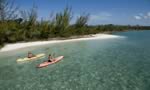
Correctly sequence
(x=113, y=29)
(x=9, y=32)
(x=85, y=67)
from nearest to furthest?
1. (x=85, y=67)
2. (x=9, y=32)
3. (x=113, y=29)

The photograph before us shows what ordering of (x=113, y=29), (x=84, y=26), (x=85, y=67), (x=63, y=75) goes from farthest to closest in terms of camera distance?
(x=113, y=29), (x=84, y=26), (x=85, y=67), (x=63, y=75)

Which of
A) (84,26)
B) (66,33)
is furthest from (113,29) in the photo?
(66,33)

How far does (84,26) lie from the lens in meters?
79.0

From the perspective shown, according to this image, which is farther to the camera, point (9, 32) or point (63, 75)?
point (9, 32)

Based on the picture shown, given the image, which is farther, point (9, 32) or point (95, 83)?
point (9, 32)

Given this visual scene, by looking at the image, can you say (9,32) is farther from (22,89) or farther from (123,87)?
(123,87)

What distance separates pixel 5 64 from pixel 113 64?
12.9m

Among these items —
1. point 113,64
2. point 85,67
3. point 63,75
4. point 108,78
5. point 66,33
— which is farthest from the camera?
point 66,33

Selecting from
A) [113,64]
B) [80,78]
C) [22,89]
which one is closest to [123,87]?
[80,78]

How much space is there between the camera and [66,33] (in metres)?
64.4

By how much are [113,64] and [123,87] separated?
9.65 m

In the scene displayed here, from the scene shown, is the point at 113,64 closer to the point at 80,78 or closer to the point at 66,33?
the point at 80,78

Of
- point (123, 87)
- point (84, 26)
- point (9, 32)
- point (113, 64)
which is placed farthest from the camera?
point (84, 26)

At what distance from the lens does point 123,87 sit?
670 inches
